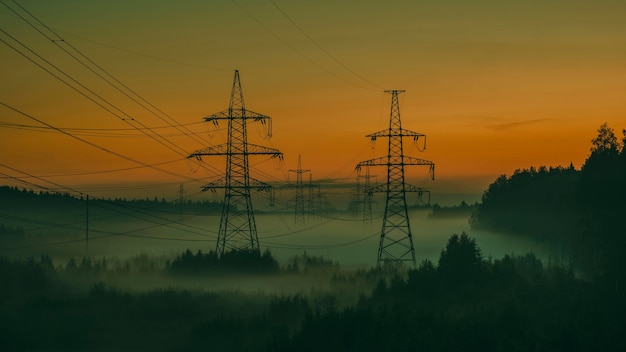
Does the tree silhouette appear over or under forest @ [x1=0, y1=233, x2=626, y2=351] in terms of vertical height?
over

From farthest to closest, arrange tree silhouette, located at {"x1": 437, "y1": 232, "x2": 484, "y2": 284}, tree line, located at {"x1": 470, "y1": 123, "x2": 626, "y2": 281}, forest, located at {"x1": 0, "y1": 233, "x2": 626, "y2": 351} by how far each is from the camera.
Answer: tree silhouette, located at {"x1": 437, "y1": 232, "x2": 484, "y2": 284} → tree line, located at {"x1": 470, "y1": 123, "x2": 626, "y2": 281} → forest, located at {"x1": 0, "y1": 233, "x2": 626, "y2": 351}

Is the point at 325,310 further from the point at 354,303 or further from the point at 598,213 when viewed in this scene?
the point at 598,213

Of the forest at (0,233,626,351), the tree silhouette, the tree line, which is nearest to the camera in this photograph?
the forest at (0,233,626,351)

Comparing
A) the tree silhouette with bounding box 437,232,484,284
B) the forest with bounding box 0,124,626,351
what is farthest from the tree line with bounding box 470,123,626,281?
the tree silhouette with bounding box 437,232,484,284

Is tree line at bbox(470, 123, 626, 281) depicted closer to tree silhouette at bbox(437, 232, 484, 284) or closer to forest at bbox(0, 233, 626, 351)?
forest at bbox(0, 233, 626, 351)

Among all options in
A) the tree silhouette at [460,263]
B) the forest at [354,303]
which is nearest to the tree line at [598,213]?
the forest at [354,303]

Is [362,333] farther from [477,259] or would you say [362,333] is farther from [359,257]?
[359,257]

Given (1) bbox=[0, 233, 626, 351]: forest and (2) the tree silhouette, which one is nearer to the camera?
(1) bbox=[0, 233, 626, 351]: forest

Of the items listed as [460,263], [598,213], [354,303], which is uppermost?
[598,213]

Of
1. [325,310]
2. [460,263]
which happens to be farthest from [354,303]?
[460,263]
